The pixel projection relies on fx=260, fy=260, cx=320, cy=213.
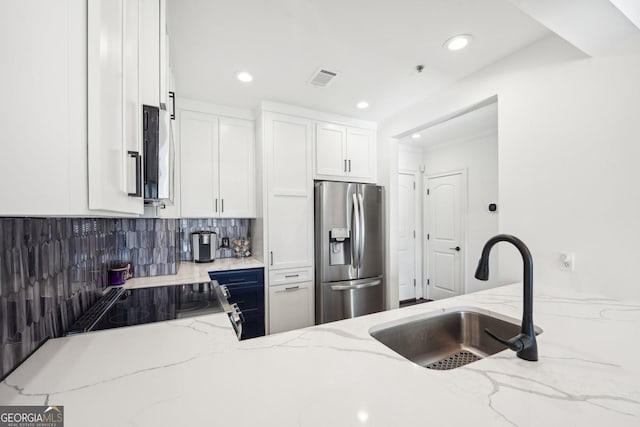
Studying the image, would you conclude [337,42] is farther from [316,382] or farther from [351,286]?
[351,286]

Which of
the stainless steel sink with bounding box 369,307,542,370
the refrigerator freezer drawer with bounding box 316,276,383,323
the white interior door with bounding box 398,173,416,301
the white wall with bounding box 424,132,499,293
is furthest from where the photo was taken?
the white interior door with bounding box 398,173,416,301

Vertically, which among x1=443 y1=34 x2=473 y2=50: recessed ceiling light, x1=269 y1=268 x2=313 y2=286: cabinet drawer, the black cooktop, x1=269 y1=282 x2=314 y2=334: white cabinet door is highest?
x1=443 y1=34 x2=473 y2=50: recessed ceiling light

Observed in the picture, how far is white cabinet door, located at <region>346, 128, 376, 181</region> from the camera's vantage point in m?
2.99

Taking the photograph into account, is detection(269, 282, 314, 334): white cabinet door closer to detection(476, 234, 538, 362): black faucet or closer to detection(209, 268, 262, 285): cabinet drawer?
detection(209, 268, 262, 285): cabinet drawer

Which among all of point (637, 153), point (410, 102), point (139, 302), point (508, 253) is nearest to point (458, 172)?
point (410, 102)

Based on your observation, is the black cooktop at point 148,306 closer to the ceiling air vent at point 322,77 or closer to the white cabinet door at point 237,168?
the white cabinet door at point 237,168

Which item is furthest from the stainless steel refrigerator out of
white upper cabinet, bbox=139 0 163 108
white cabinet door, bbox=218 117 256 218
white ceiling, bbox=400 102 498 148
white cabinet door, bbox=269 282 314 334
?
white upper cabinet, bbox=139 0 163 108

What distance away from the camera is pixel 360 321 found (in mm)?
1026

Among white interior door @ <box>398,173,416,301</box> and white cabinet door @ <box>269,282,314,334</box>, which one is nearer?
white cabinet door @ <box>269,282,314,334</box>

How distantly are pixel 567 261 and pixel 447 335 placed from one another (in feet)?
3.08

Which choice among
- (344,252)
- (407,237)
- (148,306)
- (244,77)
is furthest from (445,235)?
(148,306)

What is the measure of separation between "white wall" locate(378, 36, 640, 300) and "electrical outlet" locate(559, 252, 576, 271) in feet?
0.07

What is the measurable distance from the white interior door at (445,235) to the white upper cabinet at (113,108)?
397 centimetres

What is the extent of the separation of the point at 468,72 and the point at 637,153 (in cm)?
117
